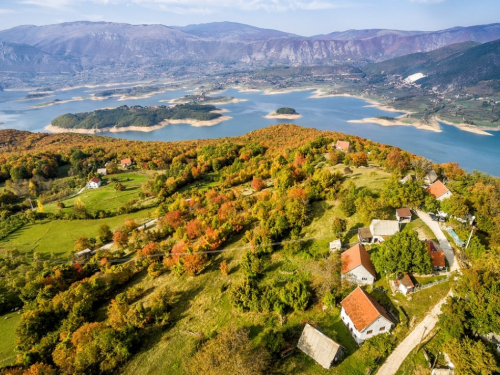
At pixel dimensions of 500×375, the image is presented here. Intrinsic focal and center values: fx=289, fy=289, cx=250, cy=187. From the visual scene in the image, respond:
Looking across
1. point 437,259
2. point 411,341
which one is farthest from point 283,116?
point 411,341

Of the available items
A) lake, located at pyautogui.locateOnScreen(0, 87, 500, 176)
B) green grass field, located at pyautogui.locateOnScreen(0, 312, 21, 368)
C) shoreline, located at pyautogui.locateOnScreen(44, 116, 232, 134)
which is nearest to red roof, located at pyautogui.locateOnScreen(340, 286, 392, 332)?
green grass field, located at pyautogui.locateOnScreen(0, 312, 21, 368)

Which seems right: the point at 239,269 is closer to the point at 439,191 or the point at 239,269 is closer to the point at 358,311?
the point at 358,311

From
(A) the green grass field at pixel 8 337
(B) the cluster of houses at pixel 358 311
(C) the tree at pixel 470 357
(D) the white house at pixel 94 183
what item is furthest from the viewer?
(D) the white house at pixel 94 183

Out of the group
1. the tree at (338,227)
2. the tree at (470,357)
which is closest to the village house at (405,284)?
the tree at (470,357)

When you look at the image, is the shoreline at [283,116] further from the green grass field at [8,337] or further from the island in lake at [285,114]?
the green grass field at [8,337]

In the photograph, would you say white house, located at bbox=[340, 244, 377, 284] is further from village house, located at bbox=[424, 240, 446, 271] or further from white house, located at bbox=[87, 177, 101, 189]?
white house, located at bbox=[87, 177, 101, 189]

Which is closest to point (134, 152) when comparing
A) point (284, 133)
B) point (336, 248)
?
point (284, 133)
